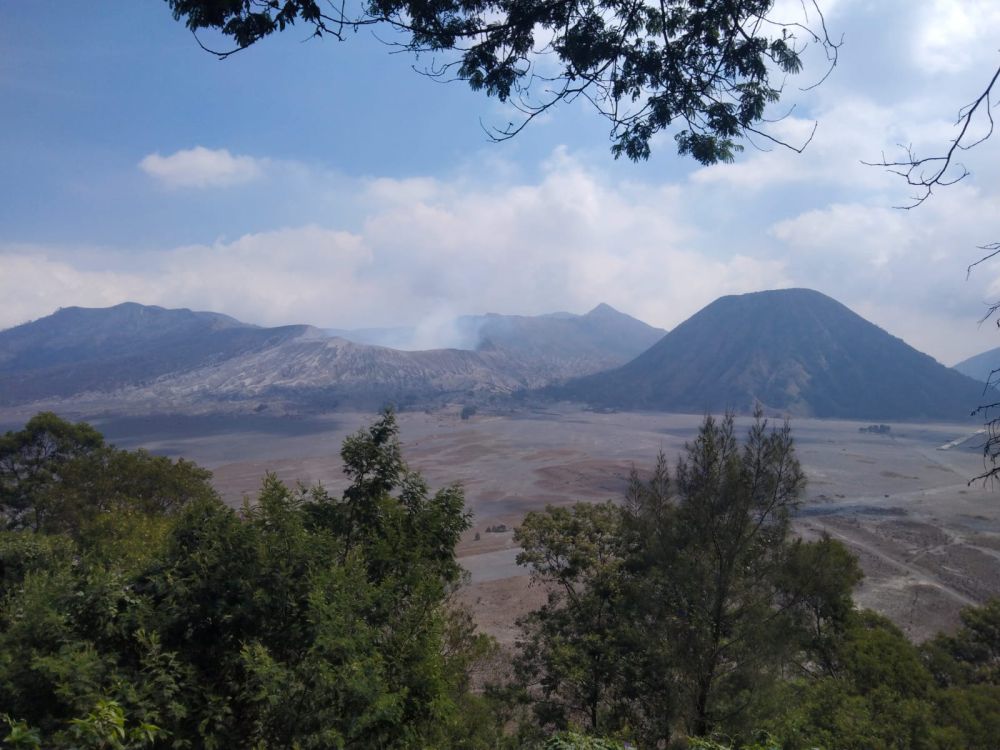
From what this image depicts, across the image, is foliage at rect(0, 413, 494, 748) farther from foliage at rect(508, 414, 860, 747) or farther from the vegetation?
foliage at rect(508, 414, 860, 747)

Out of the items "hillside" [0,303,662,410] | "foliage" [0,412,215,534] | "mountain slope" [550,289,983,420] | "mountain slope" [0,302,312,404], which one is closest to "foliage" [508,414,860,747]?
"foliage" [0,412,215,534]

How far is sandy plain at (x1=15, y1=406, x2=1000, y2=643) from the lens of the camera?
22.5 metres

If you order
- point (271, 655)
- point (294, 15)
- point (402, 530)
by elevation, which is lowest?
point (271, 655)

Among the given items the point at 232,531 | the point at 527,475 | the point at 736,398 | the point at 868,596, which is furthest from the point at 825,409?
the point at 232,531

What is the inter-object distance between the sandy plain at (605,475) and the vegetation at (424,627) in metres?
3.92

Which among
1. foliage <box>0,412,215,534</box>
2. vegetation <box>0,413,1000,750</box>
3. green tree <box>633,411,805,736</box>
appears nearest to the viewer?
vegetation <box>0,413,1000,750</box>

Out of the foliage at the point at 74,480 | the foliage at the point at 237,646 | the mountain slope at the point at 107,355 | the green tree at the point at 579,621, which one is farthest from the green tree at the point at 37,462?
the mountain slope at the point at 107,355

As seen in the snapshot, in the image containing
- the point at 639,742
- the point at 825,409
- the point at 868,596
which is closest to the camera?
the point at 639,742

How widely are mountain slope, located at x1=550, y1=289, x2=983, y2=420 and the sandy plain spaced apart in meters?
14.2

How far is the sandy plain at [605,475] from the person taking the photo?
22.5m

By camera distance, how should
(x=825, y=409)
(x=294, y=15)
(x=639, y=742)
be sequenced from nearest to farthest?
(x=294, y=15), (x=639, y=742), (x=825, y=409)

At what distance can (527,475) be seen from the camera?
4359cm

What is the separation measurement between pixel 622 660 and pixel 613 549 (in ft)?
7.08

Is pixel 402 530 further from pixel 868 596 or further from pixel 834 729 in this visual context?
pixel 868 596
